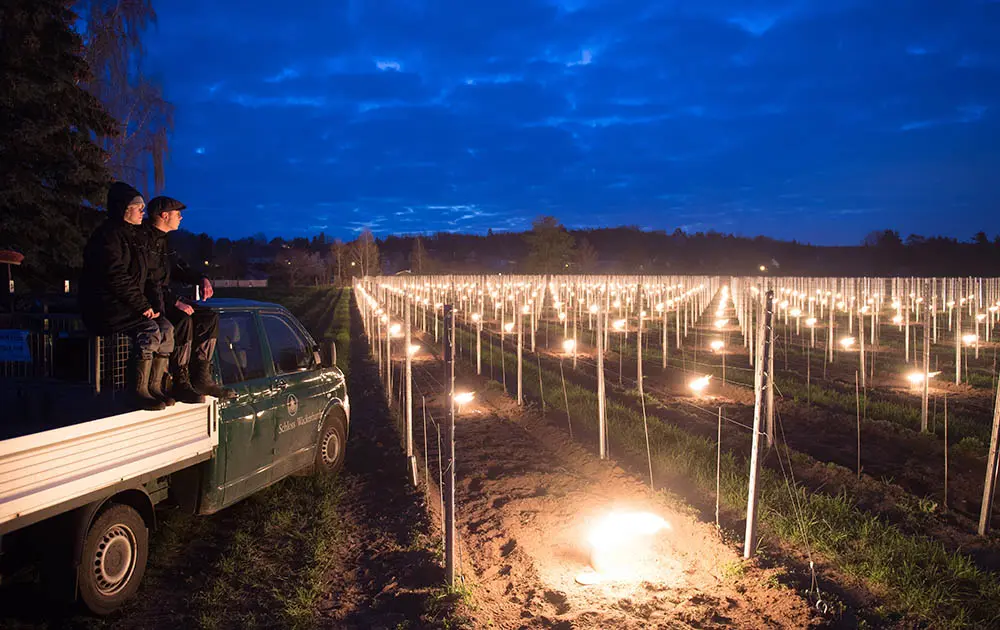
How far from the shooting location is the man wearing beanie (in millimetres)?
4121

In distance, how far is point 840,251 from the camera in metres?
135

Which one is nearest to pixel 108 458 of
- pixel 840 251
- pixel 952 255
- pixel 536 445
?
pixel 536 445

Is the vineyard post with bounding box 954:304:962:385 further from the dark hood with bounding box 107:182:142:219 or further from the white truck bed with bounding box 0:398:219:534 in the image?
the dark hood with bounding box 107:182:142:219

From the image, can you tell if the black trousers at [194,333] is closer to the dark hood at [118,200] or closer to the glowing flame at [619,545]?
the dark hood at [118,200]

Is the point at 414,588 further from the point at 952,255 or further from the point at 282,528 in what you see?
the point at 952,255

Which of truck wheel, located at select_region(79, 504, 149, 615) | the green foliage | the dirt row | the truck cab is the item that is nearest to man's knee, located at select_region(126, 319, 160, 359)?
the truck cab

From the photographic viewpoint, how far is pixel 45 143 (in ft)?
36.9

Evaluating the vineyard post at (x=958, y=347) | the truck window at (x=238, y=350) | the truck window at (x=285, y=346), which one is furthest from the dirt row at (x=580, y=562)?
the vineyard post at (x=958, y=347)

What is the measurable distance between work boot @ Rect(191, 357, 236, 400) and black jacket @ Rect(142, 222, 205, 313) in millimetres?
449

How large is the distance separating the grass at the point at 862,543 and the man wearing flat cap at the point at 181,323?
4518 mm

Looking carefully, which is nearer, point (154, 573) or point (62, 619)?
point (62, 619)

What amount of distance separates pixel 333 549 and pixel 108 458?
6.07 feet

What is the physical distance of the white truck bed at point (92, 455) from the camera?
10.2 feet

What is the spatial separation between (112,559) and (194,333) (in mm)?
1521
